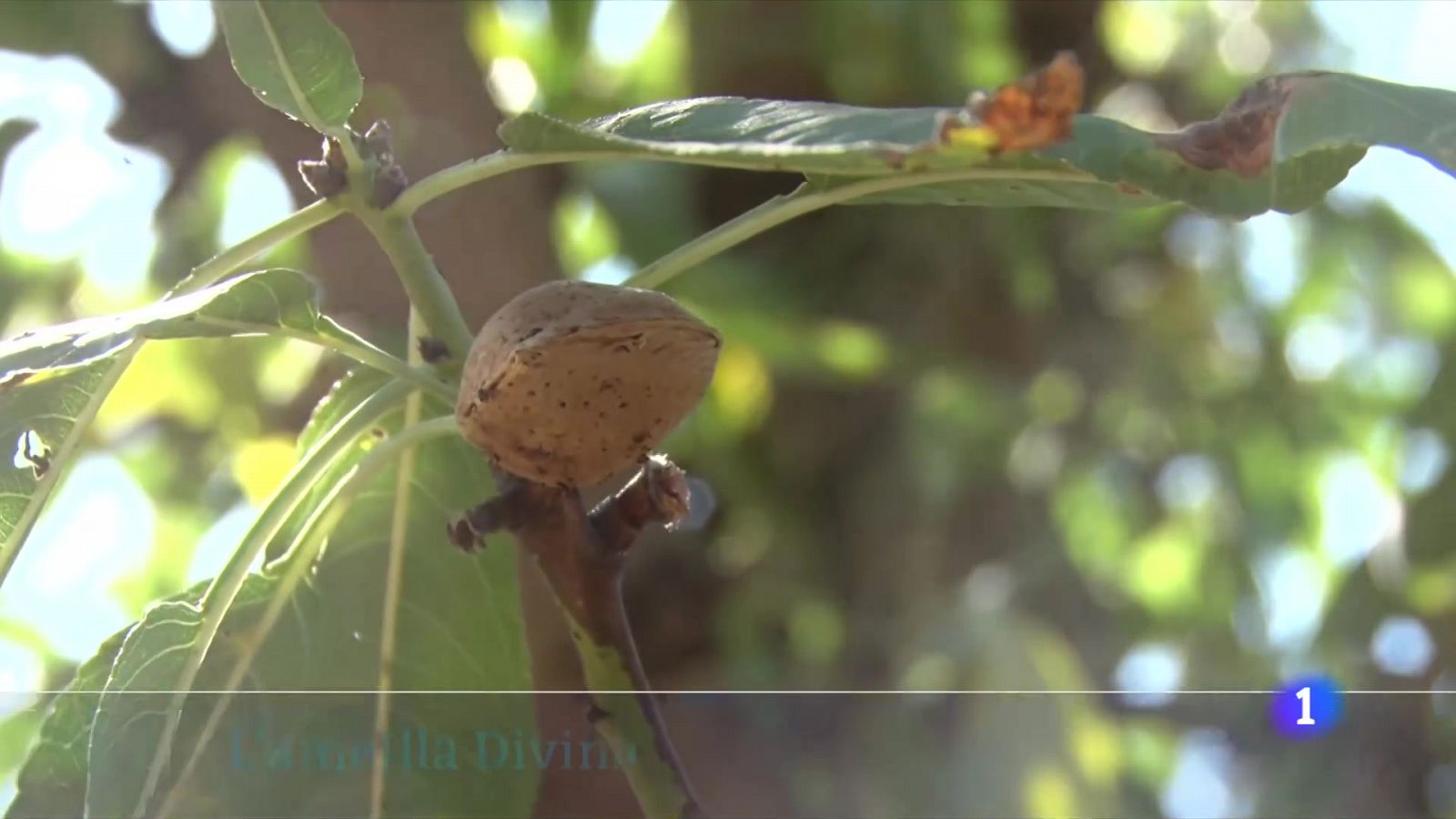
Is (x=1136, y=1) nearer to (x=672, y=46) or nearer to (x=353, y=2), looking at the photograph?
(x=672, y=46)

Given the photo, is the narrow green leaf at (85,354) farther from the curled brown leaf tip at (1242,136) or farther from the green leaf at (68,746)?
the curled brown leaf tip at (1242,136)

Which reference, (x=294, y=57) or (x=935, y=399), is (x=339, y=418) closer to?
(x=294, y=57)

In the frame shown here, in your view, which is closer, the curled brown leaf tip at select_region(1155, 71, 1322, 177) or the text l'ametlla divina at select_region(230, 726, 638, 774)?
the curled brown leaf tip at select_region(1155, 71, 1322, 177)

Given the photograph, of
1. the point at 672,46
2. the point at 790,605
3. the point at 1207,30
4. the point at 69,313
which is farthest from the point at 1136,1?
the point at 69,313

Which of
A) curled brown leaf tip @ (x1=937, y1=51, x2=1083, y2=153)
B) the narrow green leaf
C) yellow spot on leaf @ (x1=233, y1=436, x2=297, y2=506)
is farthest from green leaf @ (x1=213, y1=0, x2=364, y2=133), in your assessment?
yellow spot on leaf @ (x1=233, y1=436, x2=297, y2=506)

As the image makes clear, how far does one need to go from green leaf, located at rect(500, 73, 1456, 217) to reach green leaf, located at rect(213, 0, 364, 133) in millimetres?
117

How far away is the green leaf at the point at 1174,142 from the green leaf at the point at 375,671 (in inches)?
10.9

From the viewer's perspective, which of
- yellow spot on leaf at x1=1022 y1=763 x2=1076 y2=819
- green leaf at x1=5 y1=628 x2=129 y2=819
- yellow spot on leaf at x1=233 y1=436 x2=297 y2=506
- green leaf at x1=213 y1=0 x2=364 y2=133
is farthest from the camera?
yellow spot on leaf at x1=233 y1=436 x2=297 y2=506

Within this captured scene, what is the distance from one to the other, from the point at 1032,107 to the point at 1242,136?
0.09 m

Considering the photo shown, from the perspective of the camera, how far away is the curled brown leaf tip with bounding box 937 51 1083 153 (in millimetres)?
352

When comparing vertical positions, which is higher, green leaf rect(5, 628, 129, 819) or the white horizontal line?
the white horizontal line

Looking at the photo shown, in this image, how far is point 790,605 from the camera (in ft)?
4.99

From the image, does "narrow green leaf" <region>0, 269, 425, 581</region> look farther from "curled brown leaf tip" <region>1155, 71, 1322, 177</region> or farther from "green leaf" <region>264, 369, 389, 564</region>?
"curled brown leaf tip" <region>1155, 71, 1322, 177</region>

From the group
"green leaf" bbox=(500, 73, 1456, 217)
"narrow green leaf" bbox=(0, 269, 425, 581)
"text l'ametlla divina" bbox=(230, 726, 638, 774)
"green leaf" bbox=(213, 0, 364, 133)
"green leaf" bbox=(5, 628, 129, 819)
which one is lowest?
"green leaf" bbox=(5, 628, 129, 819)
